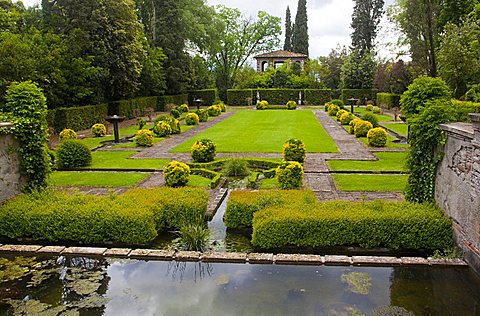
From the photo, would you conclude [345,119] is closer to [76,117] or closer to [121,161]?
[121,161]

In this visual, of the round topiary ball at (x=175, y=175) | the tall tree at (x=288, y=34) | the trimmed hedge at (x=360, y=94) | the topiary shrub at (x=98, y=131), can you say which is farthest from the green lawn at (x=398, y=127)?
the tall tree at (x=288, y=34)

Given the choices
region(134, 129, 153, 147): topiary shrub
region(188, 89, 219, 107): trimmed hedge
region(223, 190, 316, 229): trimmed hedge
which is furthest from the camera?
region(188, 89, 219, 107): trimmed hedge

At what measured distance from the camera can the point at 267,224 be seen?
682 cm

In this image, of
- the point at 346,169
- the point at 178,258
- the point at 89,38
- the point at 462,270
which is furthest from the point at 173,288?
the point at 89,38

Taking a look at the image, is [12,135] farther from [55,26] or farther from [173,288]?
[55,26]

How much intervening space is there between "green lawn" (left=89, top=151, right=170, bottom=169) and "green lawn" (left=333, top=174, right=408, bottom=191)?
5605 millimetres

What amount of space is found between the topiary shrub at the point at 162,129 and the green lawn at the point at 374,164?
350 inches

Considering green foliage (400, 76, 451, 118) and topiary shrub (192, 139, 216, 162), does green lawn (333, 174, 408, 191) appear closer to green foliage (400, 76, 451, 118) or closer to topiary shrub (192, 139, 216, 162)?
green foliage (400, 76, 451, 118)

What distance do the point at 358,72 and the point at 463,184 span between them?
3726cm

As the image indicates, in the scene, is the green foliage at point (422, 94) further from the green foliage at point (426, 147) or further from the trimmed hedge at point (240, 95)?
the trimmed hedge at point (240, 95)

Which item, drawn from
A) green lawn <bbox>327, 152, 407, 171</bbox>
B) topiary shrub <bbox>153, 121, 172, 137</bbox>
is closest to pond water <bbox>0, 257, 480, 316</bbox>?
green lawn <bbox>327, 152, 407, 171</bbox>

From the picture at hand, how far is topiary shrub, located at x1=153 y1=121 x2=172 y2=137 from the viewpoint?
19359mm

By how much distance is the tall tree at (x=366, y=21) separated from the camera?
46.9 m

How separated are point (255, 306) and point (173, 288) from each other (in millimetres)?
1253
